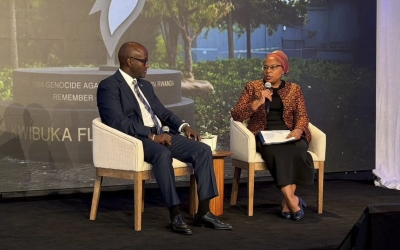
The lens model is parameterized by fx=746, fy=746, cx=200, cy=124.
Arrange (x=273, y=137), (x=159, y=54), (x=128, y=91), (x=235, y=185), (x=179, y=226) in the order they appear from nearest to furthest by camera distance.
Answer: (x=179, y=226)
(x=128, y=91)
(x=273, y=137)
(x=235, y=185)
(x=159, y=54)

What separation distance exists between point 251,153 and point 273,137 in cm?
20

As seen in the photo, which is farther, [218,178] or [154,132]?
[218,178]

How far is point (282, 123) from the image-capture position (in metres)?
5.47

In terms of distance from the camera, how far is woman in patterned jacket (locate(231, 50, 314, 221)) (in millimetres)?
5207

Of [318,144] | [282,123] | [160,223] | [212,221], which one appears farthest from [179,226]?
[318,144]

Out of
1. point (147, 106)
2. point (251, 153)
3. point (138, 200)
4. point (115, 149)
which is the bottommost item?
point (138, 200)

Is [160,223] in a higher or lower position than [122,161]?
lower

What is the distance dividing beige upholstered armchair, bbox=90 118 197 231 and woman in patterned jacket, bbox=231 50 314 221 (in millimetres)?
622

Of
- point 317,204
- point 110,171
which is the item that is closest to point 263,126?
point 317,204

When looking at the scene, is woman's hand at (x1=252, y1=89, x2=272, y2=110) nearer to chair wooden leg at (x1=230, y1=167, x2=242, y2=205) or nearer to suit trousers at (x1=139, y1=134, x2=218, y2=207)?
suit trousers at (x1=139, y1=134, x2=218, y2=207)

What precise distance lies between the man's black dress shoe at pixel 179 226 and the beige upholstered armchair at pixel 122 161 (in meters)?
0.25

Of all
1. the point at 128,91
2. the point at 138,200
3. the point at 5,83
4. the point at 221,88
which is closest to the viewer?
the point at 138,200

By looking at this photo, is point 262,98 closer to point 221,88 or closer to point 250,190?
point 250,190

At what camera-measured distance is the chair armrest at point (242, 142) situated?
17.4 ft
